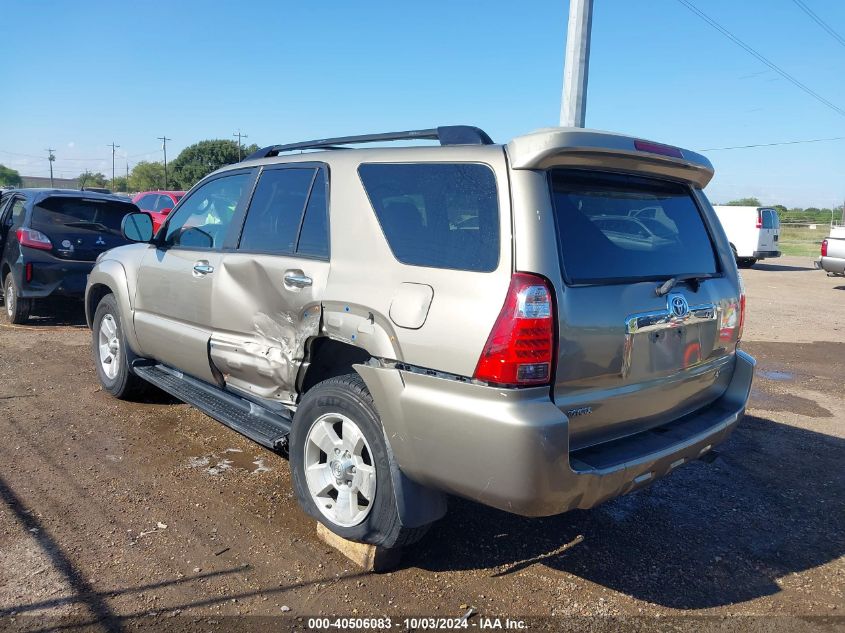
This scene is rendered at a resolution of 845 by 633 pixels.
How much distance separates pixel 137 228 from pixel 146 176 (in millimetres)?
87608

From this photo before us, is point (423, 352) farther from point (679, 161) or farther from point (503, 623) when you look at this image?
point (679, 161)

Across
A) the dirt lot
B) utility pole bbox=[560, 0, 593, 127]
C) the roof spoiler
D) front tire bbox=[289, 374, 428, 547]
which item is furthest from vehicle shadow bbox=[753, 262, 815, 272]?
front tire bbox=[289, 374, 428, 547]

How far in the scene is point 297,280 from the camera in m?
3.64

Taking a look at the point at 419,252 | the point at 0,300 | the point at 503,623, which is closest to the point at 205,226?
the point at 419,252

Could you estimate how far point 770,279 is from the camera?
19578 mm

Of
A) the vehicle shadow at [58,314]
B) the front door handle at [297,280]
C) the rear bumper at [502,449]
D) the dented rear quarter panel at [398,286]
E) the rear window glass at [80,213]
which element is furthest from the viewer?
the vehicle shadow at [58,314]

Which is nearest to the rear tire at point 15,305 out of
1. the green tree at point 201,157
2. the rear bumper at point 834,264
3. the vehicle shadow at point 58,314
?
the vehicle shadow at point 58,314

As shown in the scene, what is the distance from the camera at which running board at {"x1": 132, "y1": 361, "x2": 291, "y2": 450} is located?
12.7ft

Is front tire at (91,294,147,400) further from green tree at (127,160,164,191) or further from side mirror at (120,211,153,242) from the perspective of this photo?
green tree at (127,160,164,191)

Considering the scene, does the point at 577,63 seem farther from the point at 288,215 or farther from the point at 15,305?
the point at 15,305

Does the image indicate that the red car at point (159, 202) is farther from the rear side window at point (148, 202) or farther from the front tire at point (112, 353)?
the front tire at point (112, 353)

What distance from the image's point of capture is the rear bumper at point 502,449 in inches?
105

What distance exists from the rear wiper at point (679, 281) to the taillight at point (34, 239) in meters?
7.81

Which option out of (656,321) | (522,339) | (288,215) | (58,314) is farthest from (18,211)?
(656,321)
